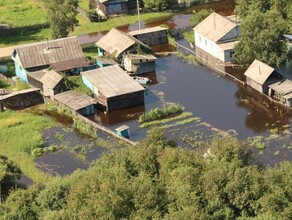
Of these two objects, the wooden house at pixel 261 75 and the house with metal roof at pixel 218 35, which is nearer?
the wooden house at pixel 261 75

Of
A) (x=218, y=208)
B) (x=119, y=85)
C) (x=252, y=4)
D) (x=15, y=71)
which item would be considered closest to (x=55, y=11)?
(x=15, y=71)

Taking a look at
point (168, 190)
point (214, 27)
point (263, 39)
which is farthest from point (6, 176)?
point (214, 27)

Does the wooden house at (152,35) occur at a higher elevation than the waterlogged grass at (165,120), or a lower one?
higher

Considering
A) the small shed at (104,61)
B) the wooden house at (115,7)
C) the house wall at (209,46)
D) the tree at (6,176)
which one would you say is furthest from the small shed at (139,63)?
the tree at (6,176)

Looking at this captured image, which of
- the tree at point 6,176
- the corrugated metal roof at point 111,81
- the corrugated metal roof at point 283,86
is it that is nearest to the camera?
the tree at point 6,176

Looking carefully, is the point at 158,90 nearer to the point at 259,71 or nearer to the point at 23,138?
the point at 259,71

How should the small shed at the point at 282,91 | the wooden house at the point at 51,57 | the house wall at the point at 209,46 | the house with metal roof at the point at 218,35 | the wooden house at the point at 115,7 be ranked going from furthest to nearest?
the wooden house at the point at 115,7
the house wall at the point at 209,46
the house with metal roof at the point at 218,35
the wooden house at the point at 51,57
the small shed at the point at 282,91

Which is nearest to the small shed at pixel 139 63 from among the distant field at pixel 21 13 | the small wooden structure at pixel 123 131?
the small wooden structure at pixel 123 131

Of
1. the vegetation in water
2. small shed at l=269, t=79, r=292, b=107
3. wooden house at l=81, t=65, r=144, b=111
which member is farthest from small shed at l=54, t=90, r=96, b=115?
small shed at l=269, t=79, r=292, b=107

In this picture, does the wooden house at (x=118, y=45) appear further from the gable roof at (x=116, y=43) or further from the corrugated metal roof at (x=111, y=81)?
the corrugated metal roof at (x=111, y=81)

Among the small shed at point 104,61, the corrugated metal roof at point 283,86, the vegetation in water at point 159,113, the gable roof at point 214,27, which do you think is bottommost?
the vegetation in water at point 159,113
